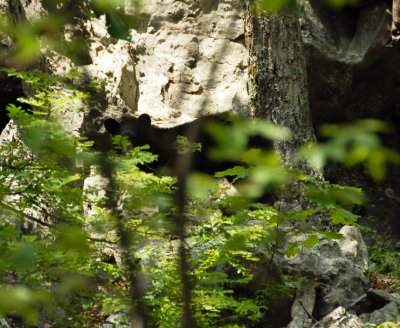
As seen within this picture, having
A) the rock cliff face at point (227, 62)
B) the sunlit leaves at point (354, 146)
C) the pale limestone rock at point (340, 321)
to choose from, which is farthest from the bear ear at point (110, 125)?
the sunlit leaves at point (354, 146)

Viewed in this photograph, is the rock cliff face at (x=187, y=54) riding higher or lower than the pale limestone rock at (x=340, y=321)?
higher

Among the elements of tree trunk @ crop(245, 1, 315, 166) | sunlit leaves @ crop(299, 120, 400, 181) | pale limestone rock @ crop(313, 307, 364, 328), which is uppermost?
tree trunk @ crop(245, 1, 315, 166)

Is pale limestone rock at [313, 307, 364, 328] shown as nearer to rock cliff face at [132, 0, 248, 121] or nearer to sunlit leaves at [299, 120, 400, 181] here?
sunlit leaves at [299, 120, 400, 181]

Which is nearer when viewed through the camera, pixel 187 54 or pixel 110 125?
pixel 110 125

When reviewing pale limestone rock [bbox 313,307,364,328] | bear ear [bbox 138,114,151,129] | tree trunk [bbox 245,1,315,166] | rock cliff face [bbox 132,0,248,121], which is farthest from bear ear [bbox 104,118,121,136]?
pale limestone rock [bbox 313,307,364,328]

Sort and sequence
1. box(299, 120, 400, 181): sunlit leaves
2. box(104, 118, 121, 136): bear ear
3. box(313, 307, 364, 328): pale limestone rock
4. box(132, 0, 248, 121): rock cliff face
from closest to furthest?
box(299, 120, 400, 181): sunlit leaves, box(313, 307, 364, 328): pale limestone rock, box(104, 118, 121, 136): bear ear, box(132, 0, 248, 121): rock cliff face

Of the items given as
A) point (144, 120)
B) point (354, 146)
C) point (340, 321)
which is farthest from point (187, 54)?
point (354, 146)

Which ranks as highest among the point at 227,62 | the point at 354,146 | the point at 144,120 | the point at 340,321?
the point at 227,62

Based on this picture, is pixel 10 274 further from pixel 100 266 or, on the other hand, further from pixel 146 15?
pixel 146 15

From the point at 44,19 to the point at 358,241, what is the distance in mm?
7311

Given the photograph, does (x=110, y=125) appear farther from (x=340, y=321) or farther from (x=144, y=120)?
(x=340, y=321)

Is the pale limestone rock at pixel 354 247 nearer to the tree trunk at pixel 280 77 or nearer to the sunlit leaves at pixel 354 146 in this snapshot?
the tree trunk at pixel 280 77

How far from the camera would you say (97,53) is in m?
10.6

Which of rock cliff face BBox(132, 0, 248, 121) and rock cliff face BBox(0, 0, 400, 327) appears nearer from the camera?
rock cliff face BBox(0, 0, 400, 327)
